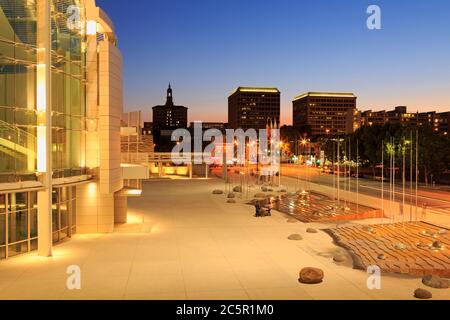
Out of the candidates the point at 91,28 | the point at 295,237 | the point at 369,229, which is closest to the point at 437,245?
the point at 369,229

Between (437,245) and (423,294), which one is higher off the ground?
(437,245)

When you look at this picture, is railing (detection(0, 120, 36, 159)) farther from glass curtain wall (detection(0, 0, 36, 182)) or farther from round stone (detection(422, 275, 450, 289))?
round stone (detection(422, 275, 450, 289))

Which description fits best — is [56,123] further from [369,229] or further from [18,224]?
[369,229]

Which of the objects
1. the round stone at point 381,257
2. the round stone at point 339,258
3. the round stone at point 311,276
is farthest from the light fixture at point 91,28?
the round stone at point 381,257

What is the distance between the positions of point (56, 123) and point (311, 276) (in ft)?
53.2

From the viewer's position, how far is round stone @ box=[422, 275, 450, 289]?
57.4 feet

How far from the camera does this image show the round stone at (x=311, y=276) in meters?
17.8

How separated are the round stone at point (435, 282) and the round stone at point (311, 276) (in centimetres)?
404

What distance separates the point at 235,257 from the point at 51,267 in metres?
8.51

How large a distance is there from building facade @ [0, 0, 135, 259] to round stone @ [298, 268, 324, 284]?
12718 millimetres

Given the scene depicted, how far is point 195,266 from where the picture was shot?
20.8 meters

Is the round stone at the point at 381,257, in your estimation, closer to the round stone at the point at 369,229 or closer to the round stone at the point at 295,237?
the round stone at the point at 295,237

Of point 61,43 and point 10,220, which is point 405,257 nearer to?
point 10,220

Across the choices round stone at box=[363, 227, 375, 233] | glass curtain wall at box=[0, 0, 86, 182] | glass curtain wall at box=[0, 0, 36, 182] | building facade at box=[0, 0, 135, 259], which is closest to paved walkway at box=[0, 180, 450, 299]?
building facade at box=[0, 0, 135, 259]
